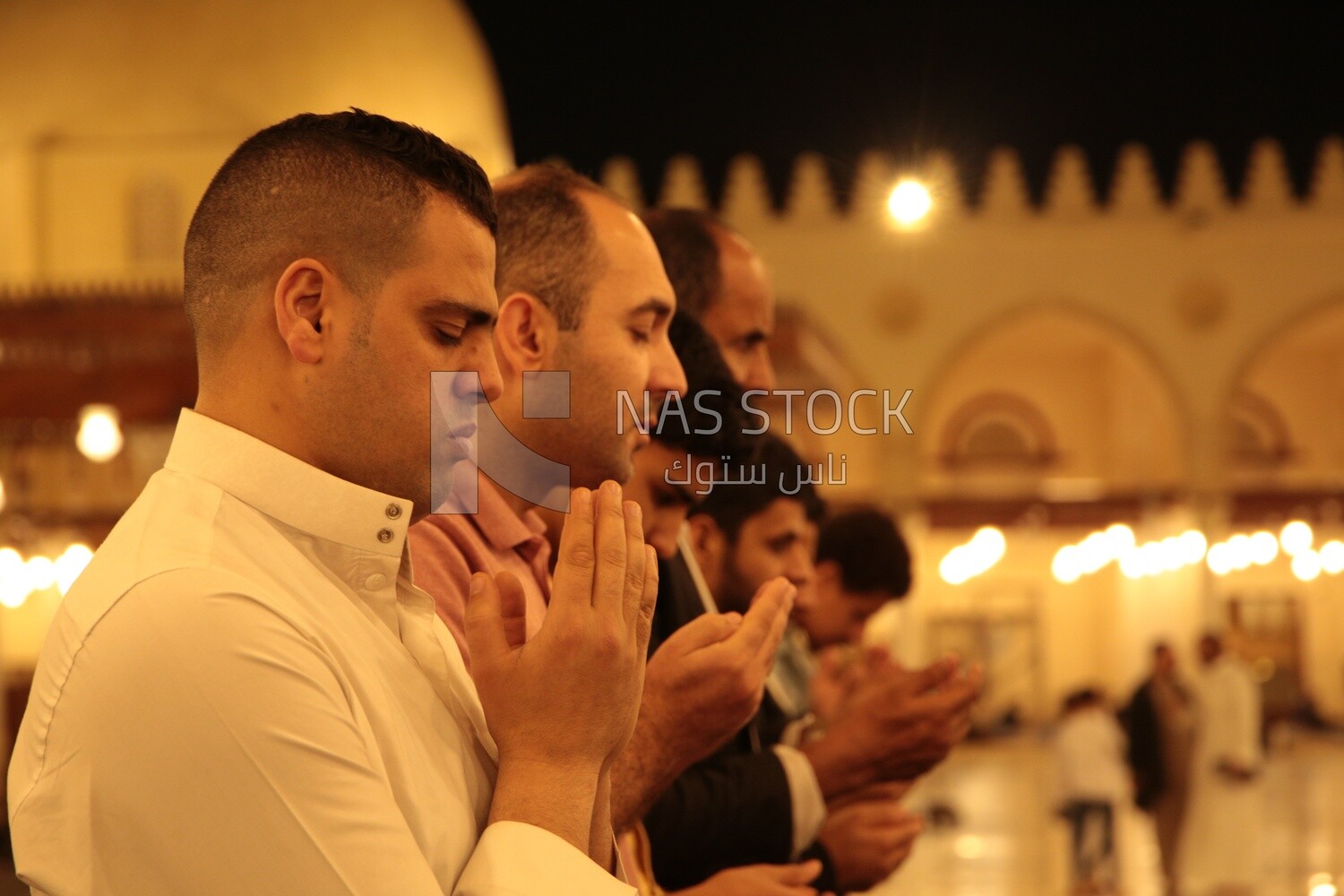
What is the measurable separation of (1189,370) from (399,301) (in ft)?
69.5

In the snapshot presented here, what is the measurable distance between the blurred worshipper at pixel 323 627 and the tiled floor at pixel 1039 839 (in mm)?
8668

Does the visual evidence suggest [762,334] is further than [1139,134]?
No

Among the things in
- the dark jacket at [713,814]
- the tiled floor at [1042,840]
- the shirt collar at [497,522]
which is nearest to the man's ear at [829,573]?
the dark jacket at [713,814]

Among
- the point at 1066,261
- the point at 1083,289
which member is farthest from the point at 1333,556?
the point at 1066,261

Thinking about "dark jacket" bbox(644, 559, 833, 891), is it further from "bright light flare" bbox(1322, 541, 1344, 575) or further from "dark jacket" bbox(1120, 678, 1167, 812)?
"bright light flare" bbox(1322, 541, 1344, 575)

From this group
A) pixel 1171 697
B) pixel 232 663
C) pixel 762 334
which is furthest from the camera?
pixel 1171 697

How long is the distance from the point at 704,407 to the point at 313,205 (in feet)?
4.38

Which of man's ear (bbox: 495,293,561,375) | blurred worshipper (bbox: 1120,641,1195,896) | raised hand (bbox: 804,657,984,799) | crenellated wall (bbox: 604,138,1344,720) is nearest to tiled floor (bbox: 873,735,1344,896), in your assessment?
blurred worshipper (bbox: 1120,641,1195,896)

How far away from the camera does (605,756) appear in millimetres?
1332

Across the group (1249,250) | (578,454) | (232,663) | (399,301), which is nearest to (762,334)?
(578,454)

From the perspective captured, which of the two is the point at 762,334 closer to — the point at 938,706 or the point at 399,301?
the point at 938,706

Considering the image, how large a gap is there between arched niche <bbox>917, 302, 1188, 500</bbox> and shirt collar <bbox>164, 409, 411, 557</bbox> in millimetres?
22611

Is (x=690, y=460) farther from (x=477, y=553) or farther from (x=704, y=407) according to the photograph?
(x=477, y=553)

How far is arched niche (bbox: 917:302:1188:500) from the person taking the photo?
2425cm
